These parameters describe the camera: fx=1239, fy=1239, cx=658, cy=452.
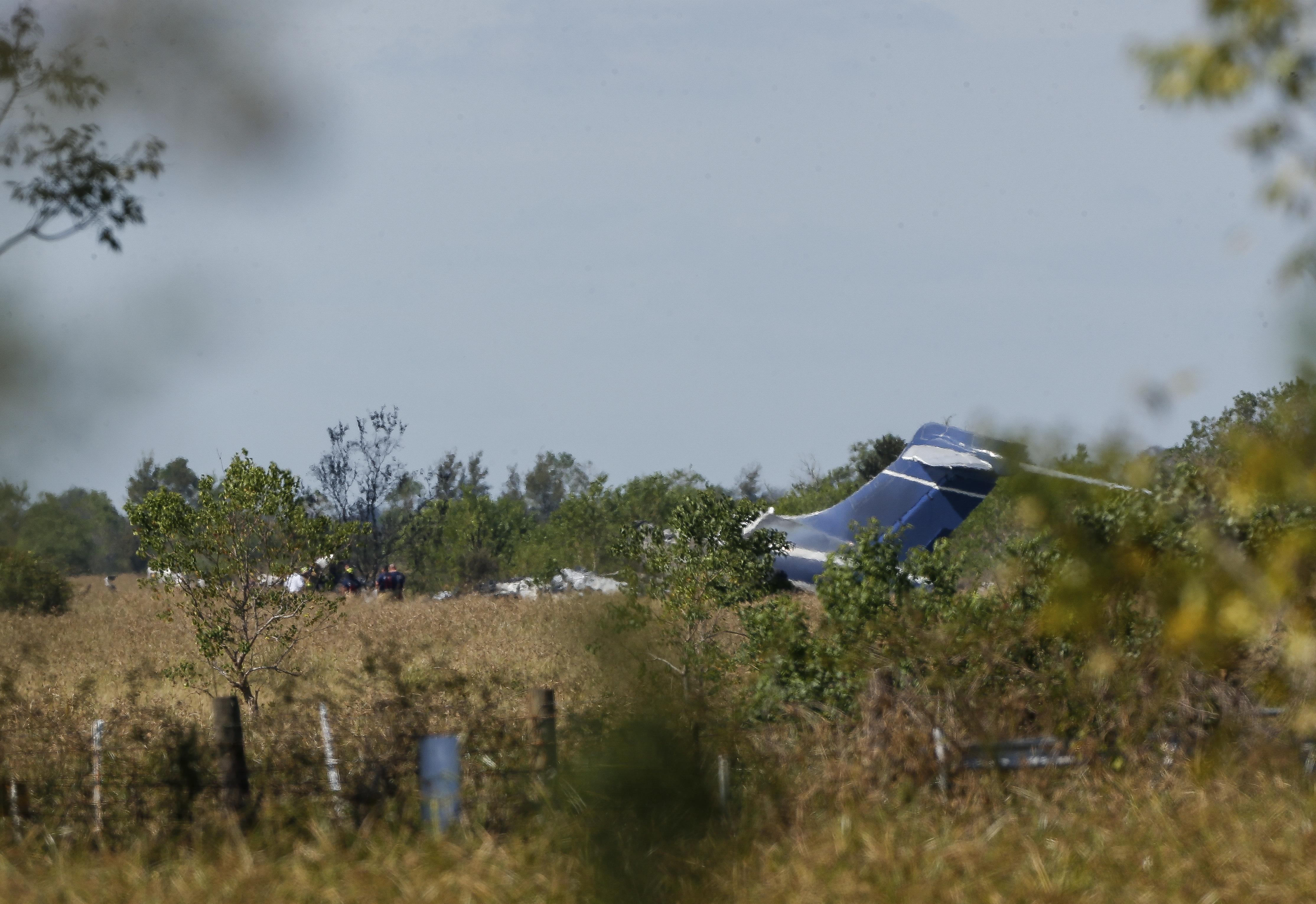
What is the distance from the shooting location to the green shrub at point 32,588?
31.0 meters

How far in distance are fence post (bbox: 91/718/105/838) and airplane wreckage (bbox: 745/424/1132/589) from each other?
49.0 ft

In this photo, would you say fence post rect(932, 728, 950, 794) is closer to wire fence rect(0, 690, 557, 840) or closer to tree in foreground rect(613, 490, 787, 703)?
wire fence rect(0, 690, 557, 840)

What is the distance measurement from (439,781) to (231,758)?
1.31m

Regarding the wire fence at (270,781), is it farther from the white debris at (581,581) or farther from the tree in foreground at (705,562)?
the white debris at (581,581)

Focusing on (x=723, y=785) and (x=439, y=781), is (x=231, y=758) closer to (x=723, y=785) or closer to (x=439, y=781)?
(x=439, y=781)

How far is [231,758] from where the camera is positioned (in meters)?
7.60

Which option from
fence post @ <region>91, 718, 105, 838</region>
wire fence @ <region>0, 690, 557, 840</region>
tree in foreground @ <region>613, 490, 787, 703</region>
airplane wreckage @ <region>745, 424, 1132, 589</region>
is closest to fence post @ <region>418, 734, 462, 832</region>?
wire fence @ <region>0, 690, 557, 840</region>

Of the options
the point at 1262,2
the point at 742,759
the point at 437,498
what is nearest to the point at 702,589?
the point at 742,759

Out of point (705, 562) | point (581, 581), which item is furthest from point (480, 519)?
point (705, 562)

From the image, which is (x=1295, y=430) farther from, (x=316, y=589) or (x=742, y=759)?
(x=316, y=589)

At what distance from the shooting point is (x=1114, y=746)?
8.41 meters

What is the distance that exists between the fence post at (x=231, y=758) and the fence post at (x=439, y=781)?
42.2 inches

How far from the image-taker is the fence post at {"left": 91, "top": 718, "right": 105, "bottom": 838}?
7.60m

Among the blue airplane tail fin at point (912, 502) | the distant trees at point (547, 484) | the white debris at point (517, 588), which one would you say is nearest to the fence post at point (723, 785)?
the blue airplane tail fin at point (912, 502)
